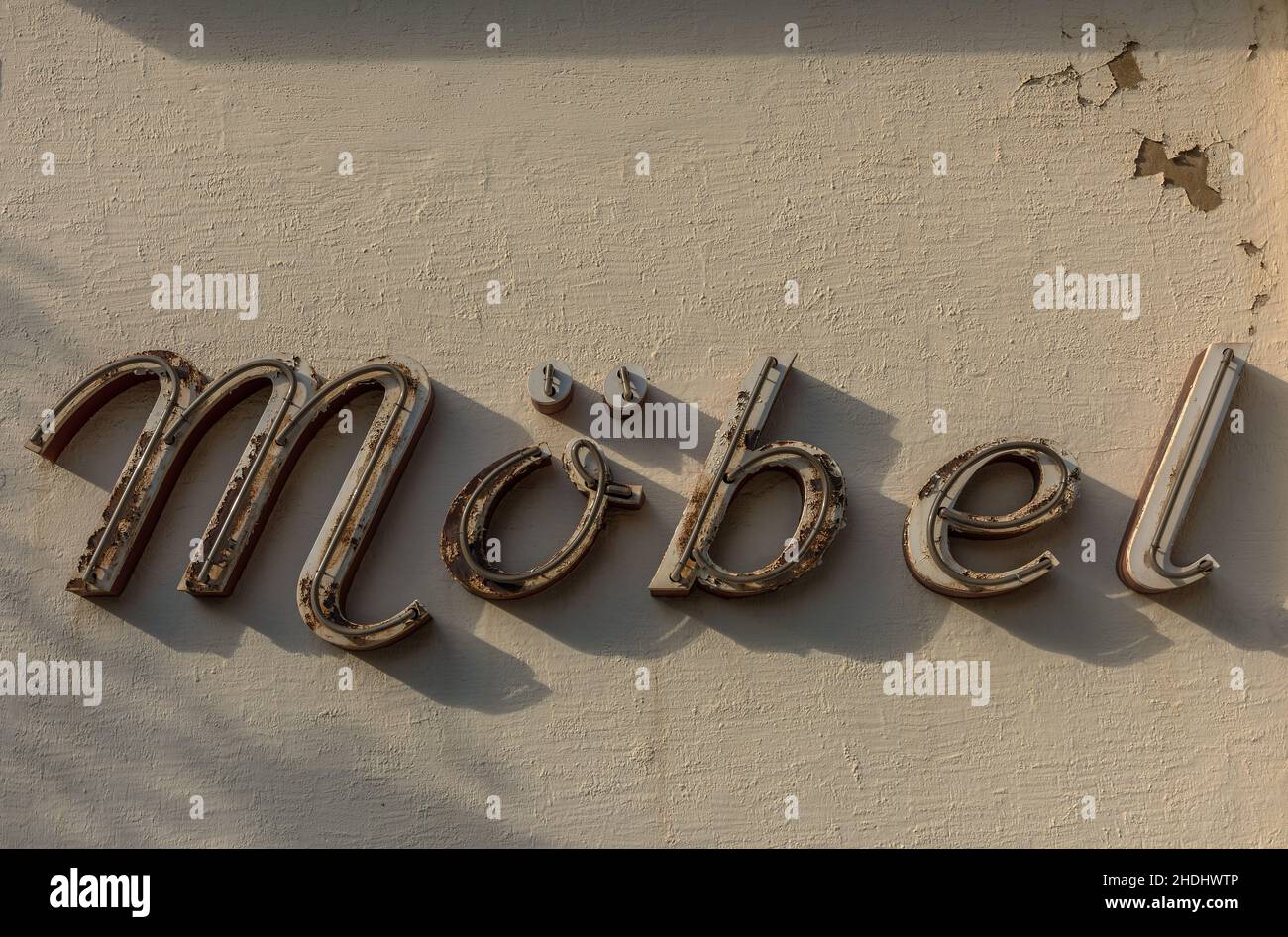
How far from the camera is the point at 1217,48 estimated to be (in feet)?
18.8

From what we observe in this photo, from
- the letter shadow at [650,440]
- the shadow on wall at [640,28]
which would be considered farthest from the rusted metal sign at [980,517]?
the shadow on wall at [640,28]

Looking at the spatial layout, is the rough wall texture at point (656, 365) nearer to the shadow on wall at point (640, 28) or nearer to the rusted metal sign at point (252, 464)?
the shadow on wall at point (640, 28)

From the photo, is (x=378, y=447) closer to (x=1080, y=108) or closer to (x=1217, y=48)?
(x=1080, y=108)

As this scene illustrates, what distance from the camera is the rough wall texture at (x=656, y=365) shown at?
5.08 metres

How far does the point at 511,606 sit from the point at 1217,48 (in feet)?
13.3

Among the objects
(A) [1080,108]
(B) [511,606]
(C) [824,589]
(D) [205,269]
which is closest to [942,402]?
(C) [824,589]

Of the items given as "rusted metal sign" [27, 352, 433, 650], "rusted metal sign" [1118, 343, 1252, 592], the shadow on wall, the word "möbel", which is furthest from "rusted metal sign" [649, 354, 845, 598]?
the shadow on wall

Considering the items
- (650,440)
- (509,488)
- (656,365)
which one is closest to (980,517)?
(650,440)

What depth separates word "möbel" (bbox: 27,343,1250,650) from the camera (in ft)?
16.6

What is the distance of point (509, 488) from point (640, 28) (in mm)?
2272

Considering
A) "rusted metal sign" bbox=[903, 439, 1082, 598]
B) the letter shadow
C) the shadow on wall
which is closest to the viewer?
"rusted metal sign" bbox=[903, 439, 1082, 598]

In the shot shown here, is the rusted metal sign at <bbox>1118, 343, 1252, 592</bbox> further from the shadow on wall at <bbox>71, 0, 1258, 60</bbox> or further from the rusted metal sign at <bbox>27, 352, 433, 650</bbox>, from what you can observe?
the rusted metal sign at <bbox>27, 352, 433, 650</bbox>

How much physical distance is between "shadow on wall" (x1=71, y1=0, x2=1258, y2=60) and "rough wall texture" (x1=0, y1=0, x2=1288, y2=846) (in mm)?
18

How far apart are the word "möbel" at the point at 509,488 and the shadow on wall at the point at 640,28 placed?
1.56 meters
